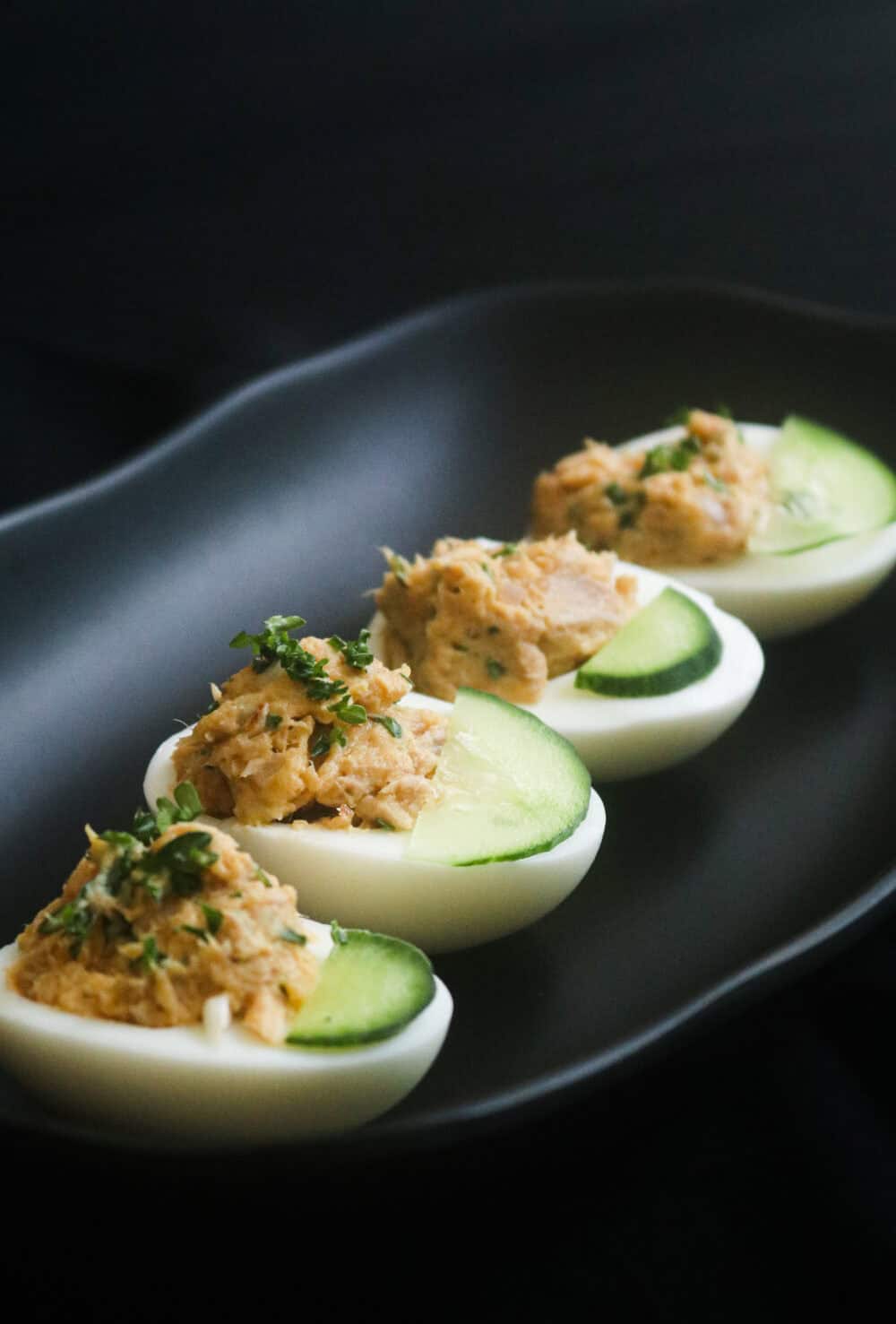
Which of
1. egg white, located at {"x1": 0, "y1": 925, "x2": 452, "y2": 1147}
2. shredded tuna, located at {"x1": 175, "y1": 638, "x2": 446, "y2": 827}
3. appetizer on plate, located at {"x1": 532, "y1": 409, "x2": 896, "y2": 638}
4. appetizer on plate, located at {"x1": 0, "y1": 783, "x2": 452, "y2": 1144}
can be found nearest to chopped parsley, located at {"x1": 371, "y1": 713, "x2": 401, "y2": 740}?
shredded tuna, located at {"x1": 175, "y1": 638, "x2": 446, "y2": 827}

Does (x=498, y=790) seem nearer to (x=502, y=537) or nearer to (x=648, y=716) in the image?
(x=648, y=716)

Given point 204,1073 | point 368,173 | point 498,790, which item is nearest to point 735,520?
point 498,790

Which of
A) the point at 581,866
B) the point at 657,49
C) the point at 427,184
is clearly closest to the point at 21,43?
the point at 427,184

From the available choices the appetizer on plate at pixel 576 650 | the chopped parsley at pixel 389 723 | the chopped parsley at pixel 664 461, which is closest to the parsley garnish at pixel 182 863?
the chopped parsley at pixel 389 723

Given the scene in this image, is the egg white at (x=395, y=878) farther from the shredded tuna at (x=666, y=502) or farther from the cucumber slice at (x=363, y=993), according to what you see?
the shredded tuna at (x=666, y=502)

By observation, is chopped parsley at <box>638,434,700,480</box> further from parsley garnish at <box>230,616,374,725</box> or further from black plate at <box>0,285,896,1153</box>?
parsley garnish at <box>230,616,374,725</box>
